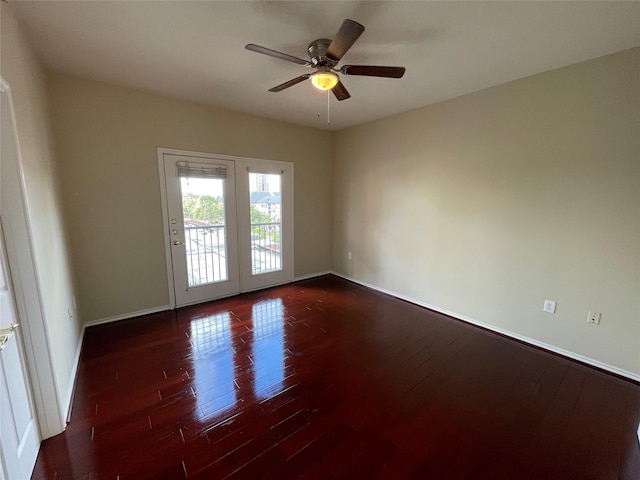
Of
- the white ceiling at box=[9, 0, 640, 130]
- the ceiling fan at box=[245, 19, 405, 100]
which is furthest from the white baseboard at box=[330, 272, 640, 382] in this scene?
the ceiling fan at box=[245, 19, 405, 100]

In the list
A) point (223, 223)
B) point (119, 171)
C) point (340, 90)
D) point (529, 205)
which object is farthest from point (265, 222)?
point (529, 205)

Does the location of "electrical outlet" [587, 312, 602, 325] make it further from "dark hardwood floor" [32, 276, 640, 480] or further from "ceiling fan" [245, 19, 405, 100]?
"ceiling fan" [245, 19, 405, 100]

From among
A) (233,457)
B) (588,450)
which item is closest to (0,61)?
(233,457)

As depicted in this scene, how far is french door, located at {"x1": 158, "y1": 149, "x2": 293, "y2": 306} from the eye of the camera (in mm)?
3166

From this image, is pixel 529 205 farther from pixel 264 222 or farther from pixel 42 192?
pixel 42 192

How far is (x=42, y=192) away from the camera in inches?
71.6

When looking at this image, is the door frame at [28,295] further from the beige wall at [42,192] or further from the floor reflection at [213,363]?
the floor reflection at [213,363]

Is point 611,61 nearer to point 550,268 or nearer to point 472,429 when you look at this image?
point 550,268

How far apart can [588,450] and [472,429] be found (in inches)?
23.4

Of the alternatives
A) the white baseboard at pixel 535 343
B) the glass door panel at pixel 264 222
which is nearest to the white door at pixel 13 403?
the glass door panel at pixel 264 222

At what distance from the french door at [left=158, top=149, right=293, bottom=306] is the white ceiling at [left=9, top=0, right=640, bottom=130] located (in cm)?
95

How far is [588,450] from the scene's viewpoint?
59.2 inches

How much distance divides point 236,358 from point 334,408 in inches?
39.0

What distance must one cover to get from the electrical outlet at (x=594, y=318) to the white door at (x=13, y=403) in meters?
3.75
